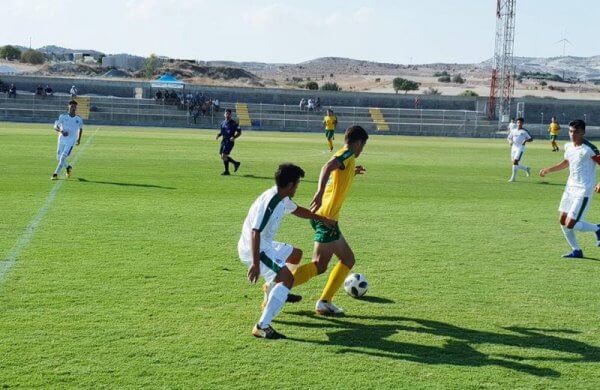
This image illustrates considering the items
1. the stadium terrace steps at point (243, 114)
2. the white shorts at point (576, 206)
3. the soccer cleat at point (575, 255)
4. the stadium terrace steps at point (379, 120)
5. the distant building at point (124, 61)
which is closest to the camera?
the soccer cleat at point (575, 255)

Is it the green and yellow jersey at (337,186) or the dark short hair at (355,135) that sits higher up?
the dark short hair at (355,135)

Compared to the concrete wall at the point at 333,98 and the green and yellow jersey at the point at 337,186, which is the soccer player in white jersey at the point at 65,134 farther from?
the concrete wall at the point at 333,98

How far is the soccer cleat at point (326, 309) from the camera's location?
→ 8086mm

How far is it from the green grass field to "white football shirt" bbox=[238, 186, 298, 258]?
868mm

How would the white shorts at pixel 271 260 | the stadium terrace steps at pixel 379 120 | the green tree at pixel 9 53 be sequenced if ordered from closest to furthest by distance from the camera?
the white shorts at pixel 271 260
the stadium terrace steps at pixel 379 120
the green tree at pixel 9 53

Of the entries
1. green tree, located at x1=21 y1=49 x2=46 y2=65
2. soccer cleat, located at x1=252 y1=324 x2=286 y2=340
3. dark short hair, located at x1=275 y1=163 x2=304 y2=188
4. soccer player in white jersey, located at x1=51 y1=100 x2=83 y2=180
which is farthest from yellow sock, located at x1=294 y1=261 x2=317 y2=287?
green tree, located at x1=21 y1=49 x2=46 y2=65

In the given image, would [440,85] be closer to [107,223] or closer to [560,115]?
[560,115]

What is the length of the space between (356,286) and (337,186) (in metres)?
1.33

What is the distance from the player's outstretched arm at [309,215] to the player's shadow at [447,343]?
3.37ft

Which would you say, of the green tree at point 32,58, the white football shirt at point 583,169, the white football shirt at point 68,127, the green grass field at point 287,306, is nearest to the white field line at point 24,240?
the green grass field at point 287,306

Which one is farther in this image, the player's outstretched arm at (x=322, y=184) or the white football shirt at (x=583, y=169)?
the white football shirt at (x=583, y=169)

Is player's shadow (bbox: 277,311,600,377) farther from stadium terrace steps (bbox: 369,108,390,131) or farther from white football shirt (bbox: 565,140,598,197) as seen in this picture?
stadium terrace steps (bbox: 369,108,390,131)

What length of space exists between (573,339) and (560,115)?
70.5 metres

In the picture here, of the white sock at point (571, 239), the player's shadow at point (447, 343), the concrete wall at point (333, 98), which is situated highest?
the concrete wall at point (333, 98)
